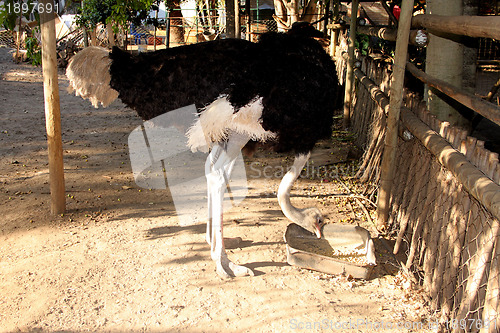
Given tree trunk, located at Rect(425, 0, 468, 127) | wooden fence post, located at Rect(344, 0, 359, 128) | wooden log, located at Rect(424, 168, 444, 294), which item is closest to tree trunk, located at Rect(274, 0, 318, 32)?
wooden fence post, located at Rect(344, 0, 359, 128)

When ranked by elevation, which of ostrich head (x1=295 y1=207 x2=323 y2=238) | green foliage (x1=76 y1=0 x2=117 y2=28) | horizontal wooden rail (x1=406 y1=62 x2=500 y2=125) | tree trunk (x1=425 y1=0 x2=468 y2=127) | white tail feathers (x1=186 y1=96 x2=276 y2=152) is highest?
green foliage (x1=76 y1=0 x2=117 y2=28)

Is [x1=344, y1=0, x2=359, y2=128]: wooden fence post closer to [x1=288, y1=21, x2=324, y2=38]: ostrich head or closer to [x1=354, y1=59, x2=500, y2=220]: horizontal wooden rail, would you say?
[x1=354, y1=59, x2=500, y2=220]: horizontal wooden rail

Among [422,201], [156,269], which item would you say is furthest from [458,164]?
[156,269]

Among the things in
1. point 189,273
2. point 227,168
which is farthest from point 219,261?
point 227,168

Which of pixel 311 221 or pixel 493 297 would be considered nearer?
pixel 493 297

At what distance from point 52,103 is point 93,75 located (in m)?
0.77

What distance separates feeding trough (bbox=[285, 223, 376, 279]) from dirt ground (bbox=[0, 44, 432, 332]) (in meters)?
0.08

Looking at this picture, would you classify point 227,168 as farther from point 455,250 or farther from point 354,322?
point 455,250

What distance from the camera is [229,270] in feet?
10.4

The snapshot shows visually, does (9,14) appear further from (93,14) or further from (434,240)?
(93,14)

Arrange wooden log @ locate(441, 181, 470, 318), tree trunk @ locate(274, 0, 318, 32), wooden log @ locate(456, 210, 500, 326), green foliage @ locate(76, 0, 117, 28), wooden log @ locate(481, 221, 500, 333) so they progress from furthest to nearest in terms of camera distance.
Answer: tree trunk @ locate(274, 0, 318, 32), green foliage @ locate(76, 0, 117, 28), wooden log @ locate(441, 181, 470, 318), wooden log @ locate(456, 210, 500, 326), wooden log @ locate(481, 221, 500, 333)

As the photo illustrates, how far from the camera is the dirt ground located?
269 centimetres

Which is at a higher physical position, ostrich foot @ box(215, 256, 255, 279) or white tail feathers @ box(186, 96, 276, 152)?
white tail feathers @ box(186, 96, 276, 152)

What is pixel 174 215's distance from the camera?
160 inches
